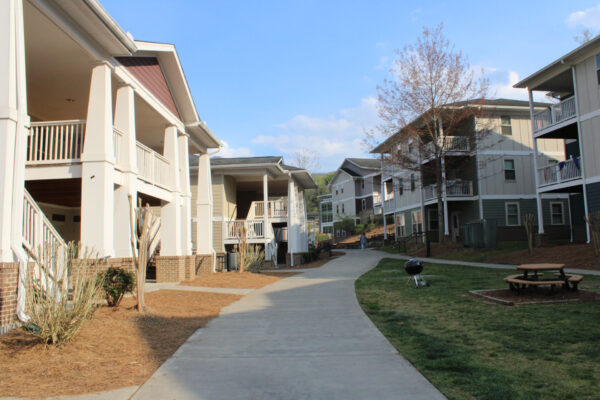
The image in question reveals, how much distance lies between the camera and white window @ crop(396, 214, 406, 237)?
125ft

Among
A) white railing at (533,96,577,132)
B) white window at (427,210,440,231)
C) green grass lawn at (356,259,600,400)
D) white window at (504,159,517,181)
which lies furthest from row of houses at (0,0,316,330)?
white window at (504,159,517,181)

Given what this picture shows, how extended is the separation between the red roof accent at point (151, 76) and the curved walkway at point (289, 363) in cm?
784

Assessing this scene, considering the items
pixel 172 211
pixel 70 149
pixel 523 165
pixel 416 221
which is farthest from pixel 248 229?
pixel 523 165

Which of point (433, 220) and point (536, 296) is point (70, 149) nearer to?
point (536, 296)

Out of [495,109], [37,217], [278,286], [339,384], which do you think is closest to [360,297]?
[278,286]

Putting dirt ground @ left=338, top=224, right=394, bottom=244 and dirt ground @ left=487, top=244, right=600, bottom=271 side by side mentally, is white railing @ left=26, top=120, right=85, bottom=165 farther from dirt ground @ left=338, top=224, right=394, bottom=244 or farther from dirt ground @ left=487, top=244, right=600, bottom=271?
dirt ground @ left=338, top=224, right=394, bottom=244

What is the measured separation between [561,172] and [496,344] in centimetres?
1959

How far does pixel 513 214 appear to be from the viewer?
97.3ft

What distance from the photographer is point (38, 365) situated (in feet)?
16.2

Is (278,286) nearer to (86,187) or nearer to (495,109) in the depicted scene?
(86,187)

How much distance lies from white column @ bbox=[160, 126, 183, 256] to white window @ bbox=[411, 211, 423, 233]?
22.9 m

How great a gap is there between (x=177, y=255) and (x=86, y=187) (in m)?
5.21

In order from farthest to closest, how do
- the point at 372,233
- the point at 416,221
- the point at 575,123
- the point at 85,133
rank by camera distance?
the point at 372,233, the point at 416,221, the point at 575,123, the point at 85,133

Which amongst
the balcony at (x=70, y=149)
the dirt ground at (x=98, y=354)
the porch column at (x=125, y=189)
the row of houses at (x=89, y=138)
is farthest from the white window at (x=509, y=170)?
the dirt ground at (x=98, y=354)
